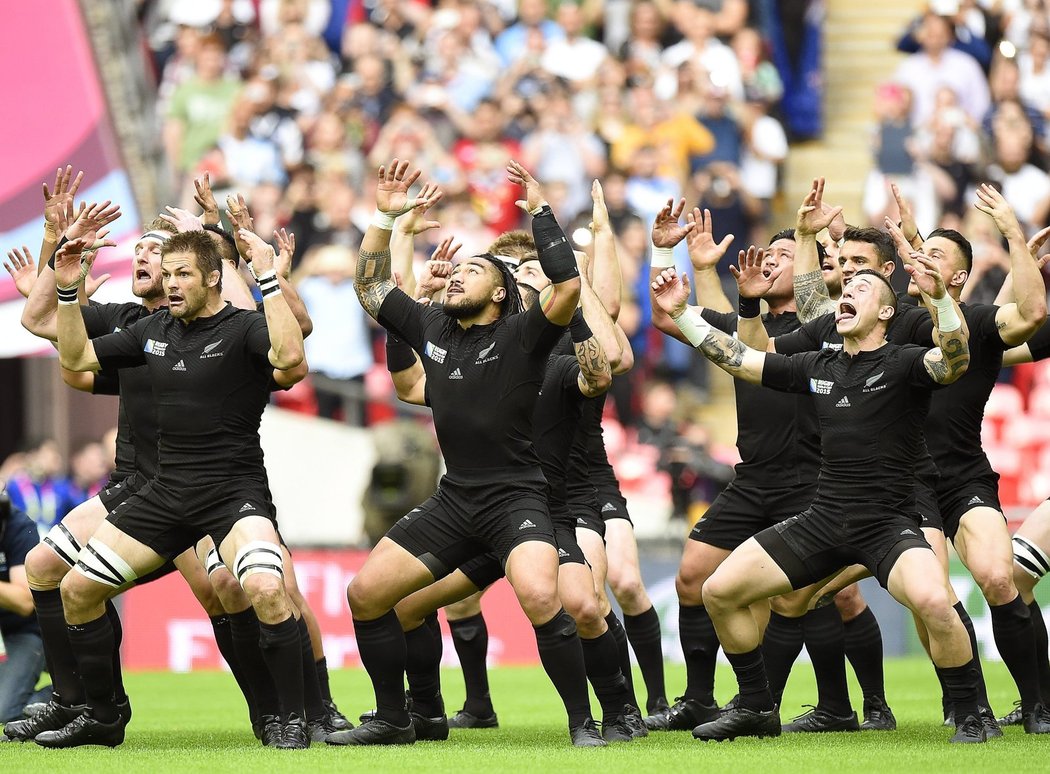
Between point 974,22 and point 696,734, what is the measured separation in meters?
12.5

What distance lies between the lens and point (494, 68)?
20.4 m

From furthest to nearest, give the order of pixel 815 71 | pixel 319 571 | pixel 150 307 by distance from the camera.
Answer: pixel 815 71, pixel 319 571, pixel 150 307

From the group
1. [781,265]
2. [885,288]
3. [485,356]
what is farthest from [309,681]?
[885,288]

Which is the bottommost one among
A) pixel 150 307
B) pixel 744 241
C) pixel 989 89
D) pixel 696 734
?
pixel 696 734

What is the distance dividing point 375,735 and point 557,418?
1.98m

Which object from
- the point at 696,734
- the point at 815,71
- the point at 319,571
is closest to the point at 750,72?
the point at 815,71

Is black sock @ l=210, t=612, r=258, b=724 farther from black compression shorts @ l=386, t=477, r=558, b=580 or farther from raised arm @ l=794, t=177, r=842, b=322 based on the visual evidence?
raised arm @ l=794, t=177, r=842, b=322

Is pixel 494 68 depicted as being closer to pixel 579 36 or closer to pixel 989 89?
pixel 579 36

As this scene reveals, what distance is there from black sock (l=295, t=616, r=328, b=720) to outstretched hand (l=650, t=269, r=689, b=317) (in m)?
2.51

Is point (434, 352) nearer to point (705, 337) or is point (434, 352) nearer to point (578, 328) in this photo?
point (578, 328)

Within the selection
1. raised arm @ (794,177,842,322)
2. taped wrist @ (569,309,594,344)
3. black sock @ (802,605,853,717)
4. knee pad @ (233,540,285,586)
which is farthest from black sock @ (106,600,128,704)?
raised arm @ (794,177,842,322)

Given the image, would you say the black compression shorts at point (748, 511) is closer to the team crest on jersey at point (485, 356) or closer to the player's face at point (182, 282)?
the team crest on jersey at point (485, 356)

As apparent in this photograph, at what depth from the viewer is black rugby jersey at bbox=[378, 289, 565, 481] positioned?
9.04 meters

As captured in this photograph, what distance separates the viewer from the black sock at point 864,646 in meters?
10.5
